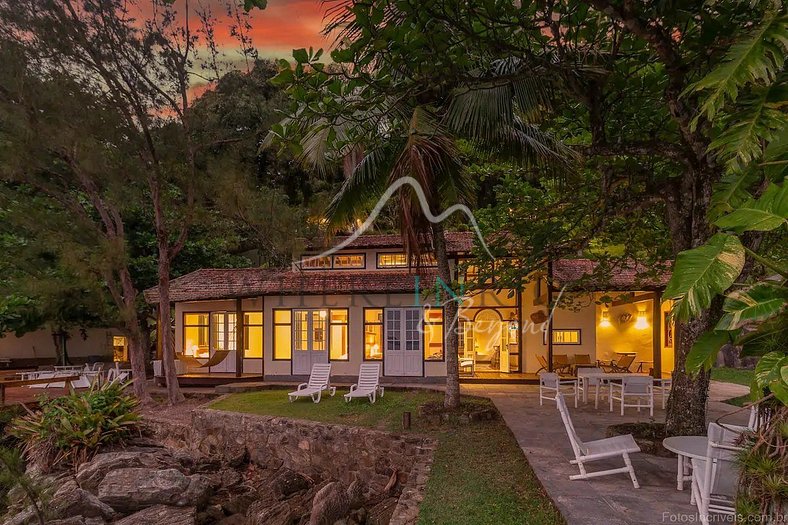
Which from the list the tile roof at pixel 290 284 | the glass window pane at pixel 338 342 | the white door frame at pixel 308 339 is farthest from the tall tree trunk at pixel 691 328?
the white door frame at pixel 308 339

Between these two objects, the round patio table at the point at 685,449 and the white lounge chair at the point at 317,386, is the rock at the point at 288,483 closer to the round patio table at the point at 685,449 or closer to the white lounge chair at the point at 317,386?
the white lounge chair at the point at 317,386

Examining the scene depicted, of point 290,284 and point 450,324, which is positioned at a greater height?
point 290,284

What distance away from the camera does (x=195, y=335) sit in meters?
17.6

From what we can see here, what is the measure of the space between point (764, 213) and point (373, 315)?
45.8 ft

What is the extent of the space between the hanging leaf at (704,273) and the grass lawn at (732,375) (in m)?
14.7

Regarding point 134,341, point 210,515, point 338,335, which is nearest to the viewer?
point 210,515

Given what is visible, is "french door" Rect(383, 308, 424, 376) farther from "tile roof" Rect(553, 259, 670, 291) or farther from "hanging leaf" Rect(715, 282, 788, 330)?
"hanging leaf" Rect(715, 282, 788, 330)

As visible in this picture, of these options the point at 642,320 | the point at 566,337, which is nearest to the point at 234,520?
the point at 566,337

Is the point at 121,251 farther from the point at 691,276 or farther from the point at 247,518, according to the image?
the point at 691,276

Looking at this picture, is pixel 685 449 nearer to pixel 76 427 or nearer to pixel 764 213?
pixel 764 213

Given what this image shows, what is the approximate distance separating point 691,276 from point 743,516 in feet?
4.31

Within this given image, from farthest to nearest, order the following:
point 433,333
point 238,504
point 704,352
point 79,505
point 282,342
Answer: point 282,342
point 433,333
point 238,504
point 79,505
point 704,352

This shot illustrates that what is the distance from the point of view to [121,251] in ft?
38.6

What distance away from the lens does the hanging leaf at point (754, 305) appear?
2.01m
